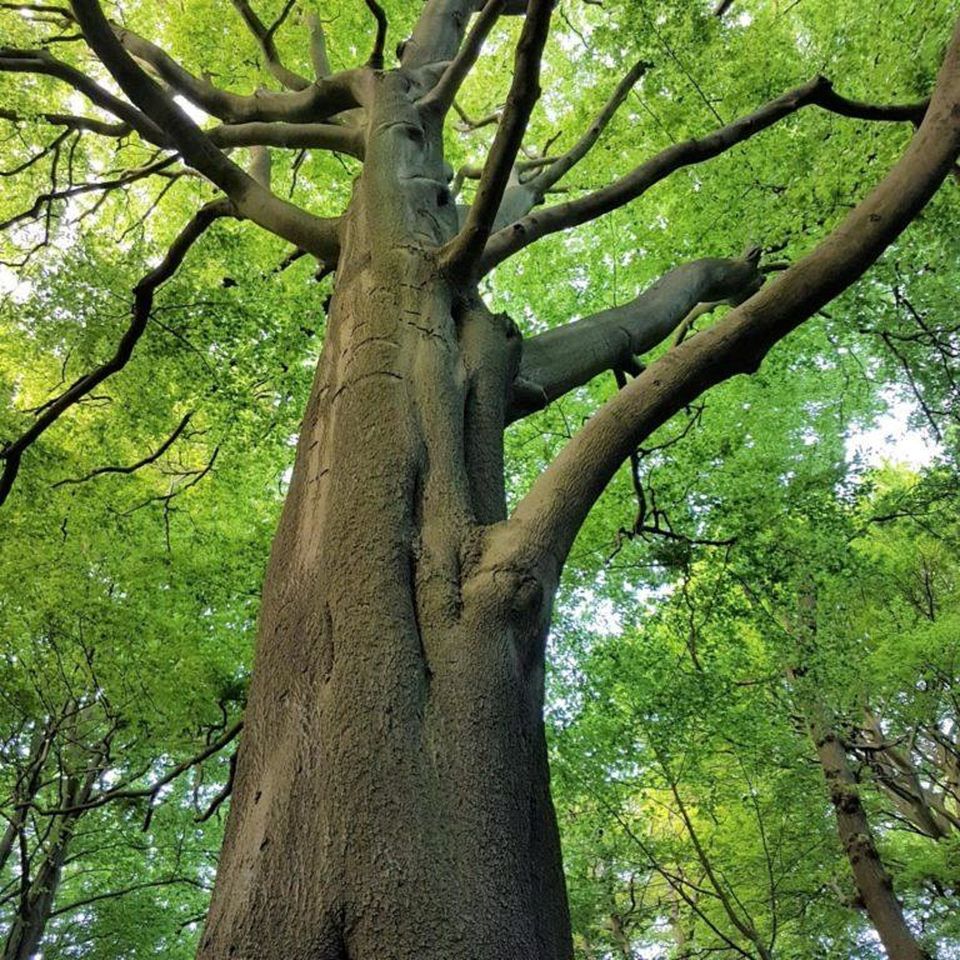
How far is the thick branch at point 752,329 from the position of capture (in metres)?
1.87

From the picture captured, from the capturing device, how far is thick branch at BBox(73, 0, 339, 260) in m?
2.49

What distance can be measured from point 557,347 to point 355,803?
2.10 metres

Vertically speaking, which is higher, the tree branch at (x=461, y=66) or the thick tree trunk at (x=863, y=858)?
the tree branch at (x=461, y=66)

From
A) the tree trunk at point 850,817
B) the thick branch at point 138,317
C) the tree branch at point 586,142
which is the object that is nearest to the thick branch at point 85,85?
the thick branch at point 138,317

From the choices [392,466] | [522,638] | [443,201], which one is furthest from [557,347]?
[522,638]

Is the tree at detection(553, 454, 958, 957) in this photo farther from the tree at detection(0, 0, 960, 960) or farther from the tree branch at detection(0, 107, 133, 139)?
the tree branch at detection(0, 107, 133, 139)

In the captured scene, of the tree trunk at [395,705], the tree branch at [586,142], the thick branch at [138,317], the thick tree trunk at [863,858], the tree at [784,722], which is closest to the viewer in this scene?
the tree trunk at [395,705]

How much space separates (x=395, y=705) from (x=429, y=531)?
1.63 ft

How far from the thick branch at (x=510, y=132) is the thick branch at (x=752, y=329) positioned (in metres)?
0.78

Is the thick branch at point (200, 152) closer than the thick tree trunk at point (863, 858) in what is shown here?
Yes

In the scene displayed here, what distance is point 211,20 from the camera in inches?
256

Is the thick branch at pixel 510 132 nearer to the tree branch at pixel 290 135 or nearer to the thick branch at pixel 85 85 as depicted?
the thick branch at pixel 85 85

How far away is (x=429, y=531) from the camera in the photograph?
1.78m

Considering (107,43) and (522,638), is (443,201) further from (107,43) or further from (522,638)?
(522,638)
